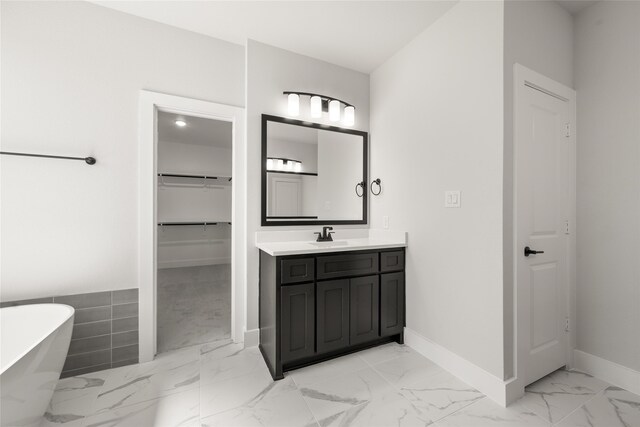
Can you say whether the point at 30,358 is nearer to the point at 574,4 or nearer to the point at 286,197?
the point at 286,197

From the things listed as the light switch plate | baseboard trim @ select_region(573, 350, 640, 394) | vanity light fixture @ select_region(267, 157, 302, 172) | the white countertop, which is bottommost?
baseboard trim @ select_region(573, 350, 640, 394)

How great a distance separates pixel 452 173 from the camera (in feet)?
6.15

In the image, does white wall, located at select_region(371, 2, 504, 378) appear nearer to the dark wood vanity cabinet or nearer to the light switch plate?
the light switch plate

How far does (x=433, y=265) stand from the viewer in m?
2.03

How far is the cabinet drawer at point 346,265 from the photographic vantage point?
192cm

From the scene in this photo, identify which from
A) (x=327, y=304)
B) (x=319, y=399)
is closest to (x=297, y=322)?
(x=327, y=304)

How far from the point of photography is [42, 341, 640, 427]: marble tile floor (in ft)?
4.63

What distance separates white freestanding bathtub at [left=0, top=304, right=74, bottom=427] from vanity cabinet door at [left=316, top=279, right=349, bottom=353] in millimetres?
1465

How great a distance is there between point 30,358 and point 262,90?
224cm

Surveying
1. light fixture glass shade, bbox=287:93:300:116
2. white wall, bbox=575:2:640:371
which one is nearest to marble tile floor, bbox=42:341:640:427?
white wall, bbox=575:2:640:371

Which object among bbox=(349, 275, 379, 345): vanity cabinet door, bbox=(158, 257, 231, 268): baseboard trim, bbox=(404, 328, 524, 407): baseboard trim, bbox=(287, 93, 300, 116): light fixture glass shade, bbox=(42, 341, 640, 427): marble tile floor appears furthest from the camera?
bbox=(158, 257, 231, 268): baseboard trim

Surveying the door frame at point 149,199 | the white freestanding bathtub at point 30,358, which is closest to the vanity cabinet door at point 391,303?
the door frame at point 149,199

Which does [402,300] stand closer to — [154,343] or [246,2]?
[154,343]

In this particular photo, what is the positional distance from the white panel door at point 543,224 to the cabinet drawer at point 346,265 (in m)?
0.97
